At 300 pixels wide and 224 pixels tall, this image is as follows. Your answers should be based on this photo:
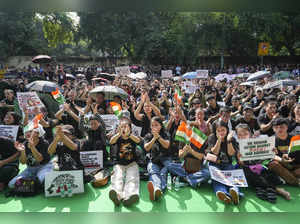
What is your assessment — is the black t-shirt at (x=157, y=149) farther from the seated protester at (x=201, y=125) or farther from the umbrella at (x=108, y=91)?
the umbrella at (x=108, y=91)

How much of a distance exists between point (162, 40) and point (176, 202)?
80.6 feet

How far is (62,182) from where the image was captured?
3.80 meters

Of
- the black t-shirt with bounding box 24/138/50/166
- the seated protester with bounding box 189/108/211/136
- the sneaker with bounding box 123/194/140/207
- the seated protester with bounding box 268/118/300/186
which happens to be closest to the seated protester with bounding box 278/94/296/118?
the seated protester with bounding box 268/118/300/186

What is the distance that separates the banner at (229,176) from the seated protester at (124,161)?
49.2 inches

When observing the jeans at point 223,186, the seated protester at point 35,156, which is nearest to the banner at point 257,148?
the jeans at point 223,186

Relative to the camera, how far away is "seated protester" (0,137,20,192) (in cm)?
406

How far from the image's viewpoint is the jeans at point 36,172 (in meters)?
3.93

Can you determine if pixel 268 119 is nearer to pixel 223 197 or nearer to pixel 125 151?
pixel 223 197

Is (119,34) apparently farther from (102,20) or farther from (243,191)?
(243,191)

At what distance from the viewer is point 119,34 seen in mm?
26609

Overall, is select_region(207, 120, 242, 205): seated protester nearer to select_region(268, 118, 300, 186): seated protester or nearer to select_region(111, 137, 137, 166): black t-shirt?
select_region(268, 118, 300, 186): seated protester

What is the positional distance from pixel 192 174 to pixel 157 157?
698 millimetres

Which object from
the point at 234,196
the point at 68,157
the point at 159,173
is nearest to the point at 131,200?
the point at 159,173

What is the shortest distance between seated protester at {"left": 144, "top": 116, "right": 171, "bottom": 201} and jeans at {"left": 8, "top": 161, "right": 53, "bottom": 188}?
1.74 m
